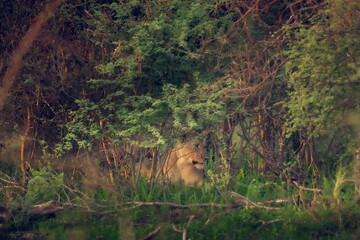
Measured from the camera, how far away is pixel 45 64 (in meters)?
10.1

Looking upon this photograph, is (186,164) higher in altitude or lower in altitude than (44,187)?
lower

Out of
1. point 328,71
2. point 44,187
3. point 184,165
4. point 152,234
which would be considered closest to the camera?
point 152,234

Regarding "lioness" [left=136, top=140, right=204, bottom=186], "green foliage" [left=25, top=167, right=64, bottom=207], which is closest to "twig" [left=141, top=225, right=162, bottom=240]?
"green foliage" [left=25, top=167, right=64, bottom=207]

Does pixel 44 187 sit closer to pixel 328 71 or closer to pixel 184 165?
pixel 184 165

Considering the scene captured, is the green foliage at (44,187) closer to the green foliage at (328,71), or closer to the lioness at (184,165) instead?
the lioness at (184,165)

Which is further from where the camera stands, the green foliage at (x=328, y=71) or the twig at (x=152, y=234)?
the green foliage at (x=328, y=71)

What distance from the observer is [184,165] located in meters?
10.9

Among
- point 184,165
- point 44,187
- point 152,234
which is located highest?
point 44,187

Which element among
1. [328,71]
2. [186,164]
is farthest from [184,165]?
[328,71]

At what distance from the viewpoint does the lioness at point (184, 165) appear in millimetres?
10555

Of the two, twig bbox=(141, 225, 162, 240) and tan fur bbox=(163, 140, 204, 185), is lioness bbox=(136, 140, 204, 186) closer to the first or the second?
tan fur bbox=(163, 140, 204, 185)

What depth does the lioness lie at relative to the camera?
10555 millimetres

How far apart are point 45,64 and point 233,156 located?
10.3 ft

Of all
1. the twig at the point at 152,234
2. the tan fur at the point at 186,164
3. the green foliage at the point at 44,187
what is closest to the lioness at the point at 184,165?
the tan fur at the point at 186,164
